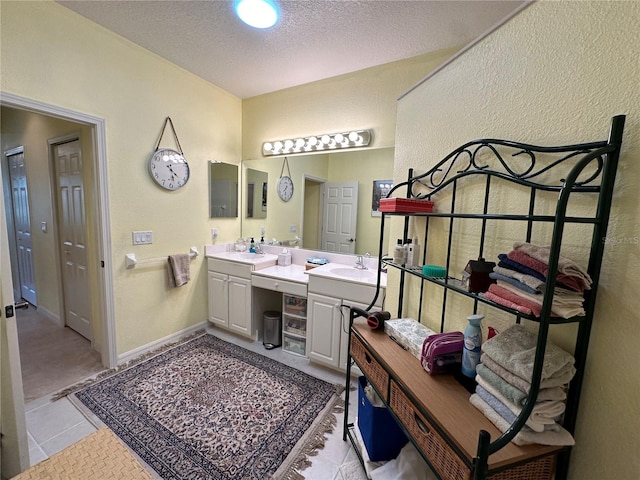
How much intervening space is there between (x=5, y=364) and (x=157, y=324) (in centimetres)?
144

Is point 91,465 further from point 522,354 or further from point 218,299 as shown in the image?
point 218,299

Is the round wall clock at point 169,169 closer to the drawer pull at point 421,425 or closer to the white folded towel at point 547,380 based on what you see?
the drawer pull at point 421,425

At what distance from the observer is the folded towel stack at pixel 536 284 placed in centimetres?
75

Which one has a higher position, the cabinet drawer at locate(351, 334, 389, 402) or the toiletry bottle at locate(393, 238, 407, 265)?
the toiletry bottle at locate(393, 238, 407, 265)

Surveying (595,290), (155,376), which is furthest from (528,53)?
(155,376)

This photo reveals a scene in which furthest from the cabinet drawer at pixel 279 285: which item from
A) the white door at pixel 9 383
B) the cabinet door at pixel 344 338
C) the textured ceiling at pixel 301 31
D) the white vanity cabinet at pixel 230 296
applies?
the textured ceiling at pixel 301 31

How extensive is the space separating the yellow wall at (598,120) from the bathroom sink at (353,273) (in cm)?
143

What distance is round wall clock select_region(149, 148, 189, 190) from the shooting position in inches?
95.7

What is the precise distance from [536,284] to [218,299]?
110 inches

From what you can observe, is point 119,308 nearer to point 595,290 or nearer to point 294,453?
point 294,453

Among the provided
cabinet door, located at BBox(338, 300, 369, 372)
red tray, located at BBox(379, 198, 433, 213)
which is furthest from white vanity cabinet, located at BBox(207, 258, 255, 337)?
red tray, located at BBox(379, 198, 433, 213)

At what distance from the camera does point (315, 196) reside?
2.81 meters

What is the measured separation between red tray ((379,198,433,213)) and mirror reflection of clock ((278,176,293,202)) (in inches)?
69.9

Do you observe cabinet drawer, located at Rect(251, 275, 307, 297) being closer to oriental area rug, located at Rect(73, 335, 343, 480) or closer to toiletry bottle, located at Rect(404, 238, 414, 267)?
oriental area rug, located at Rect(73, 335, 343, 480)
